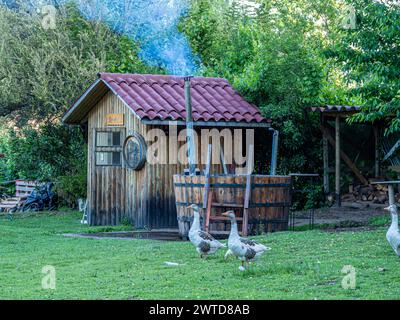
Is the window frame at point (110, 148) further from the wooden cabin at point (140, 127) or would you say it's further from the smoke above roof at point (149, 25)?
the smoke above roof at point (149, 25)

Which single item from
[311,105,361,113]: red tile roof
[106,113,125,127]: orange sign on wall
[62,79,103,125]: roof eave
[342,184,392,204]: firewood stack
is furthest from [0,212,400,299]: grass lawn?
[342,184,392,204]: firewood stack

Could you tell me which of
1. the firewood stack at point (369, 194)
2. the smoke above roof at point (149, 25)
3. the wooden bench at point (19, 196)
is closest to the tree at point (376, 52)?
the firewood stack at point (369, 194)

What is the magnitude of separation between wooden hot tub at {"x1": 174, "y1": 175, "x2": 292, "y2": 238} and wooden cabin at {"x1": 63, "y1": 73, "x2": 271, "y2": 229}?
2532 millimetres

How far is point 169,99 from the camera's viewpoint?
21.4 metres

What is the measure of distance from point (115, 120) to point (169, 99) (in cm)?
166

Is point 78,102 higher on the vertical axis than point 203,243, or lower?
higher

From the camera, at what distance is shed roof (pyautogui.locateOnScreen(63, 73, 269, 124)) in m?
20.5

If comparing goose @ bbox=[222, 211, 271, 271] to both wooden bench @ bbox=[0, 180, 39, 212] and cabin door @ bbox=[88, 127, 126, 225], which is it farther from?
wooden bench @ bbox=[0, 180, 39, 212]

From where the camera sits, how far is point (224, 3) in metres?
35.2

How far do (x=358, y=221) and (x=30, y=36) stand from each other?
47.6 feet

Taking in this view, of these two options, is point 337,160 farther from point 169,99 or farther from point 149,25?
point 149,25

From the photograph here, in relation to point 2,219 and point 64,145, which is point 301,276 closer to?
point 2,219

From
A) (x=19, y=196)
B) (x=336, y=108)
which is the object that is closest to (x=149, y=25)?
(x=19, y=196)

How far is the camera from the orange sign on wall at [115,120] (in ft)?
71.8
